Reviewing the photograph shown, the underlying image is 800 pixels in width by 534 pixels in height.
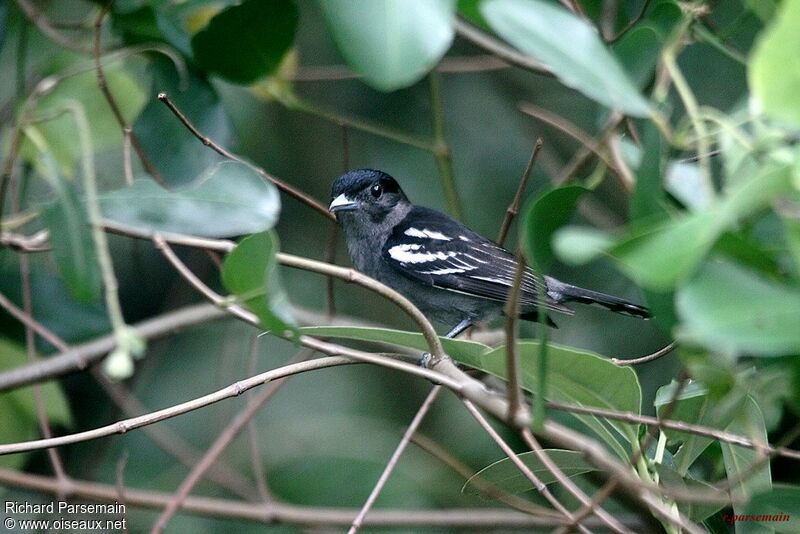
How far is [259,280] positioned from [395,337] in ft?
2.18

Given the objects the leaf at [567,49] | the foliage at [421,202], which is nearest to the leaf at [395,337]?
the foliage at [421,202]

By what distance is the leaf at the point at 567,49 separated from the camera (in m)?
1.38

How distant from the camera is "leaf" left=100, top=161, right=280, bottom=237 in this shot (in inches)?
67.4

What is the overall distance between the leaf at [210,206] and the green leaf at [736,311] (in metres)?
0.82

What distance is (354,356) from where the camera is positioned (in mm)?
2002

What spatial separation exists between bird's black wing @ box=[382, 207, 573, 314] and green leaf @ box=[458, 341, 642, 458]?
219cm

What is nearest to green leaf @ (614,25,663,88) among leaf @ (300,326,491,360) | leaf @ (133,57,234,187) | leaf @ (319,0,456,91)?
leaf @ (319,0,456,91)

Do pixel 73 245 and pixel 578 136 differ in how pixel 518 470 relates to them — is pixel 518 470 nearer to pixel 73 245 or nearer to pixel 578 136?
pixel 578 136

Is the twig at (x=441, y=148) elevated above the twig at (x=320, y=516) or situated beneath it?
elevated above

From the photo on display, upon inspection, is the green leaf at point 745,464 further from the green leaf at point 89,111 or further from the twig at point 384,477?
the green leaf at point 89,111

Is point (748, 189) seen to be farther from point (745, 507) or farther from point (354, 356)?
point (354, 356)

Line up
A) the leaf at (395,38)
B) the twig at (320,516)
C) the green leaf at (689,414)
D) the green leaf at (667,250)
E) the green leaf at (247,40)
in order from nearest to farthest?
the green leaf at (667,250) < the leaf at (395,38) < the green leaf at (689,414) < the green leaf at (247,40) < the twig at (320,516)

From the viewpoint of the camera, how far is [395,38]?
154 centimetres

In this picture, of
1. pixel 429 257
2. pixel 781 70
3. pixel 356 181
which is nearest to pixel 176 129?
pixel 356 181
